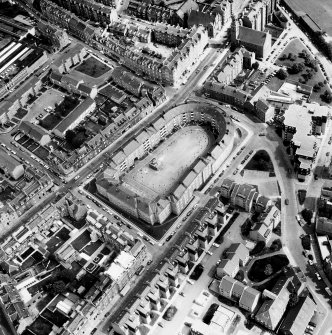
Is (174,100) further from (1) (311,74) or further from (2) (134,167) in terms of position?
(1) (311,74)

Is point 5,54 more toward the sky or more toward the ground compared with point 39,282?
more toward the sky

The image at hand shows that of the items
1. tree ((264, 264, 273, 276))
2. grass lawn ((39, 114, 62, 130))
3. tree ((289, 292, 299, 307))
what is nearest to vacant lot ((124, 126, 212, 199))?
grass lawn ((39, 114, 62, 130))

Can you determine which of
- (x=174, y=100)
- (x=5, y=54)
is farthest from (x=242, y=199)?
(x=5, y=54)

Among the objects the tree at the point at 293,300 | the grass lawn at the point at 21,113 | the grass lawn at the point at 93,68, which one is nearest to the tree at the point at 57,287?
the tree at the point at 293,300

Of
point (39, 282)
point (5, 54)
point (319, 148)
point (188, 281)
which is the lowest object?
point (39, 282)

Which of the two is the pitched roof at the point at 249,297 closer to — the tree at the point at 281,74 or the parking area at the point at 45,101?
the tree at the point at 281,74

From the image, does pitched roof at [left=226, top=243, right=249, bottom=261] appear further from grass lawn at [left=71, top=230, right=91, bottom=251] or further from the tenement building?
grass lawn at [left=71, top=230, right=91, bottom=251]
